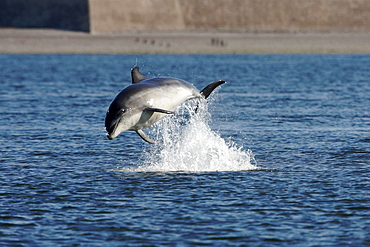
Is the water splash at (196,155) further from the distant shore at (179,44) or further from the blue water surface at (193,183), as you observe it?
the distant shore at (179,44)

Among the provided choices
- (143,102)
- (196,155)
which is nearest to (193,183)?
(143,102)

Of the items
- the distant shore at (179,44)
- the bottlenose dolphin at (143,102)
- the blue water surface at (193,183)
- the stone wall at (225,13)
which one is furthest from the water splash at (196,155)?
the stone wall at (225,13)

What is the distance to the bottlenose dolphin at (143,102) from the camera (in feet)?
51.8

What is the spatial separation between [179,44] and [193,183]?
63.9 m

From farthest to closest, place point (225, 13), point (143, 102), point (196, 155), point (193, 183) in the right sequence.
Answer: point (225, 13)
point (196, 155)
point (193, 183)
point (143, 102)

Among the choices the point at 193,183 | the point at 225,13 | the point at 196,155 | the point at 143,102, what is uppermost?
the point at 225,13

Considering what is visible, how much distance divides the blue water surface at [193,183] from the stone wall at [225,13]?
209 feet

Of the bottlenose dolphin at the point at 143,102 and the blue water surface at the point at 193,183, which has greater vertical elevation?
the bottlenose dolphin at the point at 143,102

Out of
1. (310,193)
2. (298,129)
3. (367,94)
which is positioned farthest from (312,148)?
(367,94)

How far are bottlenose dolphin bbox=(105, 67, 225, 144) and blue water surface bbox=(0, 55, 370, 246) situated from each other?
1.56 metres

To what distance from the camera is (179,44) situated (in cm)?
7981

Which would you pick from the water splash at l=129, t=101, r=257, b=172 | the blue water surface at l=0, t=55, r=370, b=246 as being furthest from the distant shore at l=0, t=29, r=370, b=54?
the water splash at l=129, t=101, r=257, b=172

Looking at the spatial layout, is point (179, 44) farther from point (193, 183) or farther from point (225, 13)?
point (193, 183)

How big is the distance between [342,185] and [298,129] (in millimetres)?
9912
